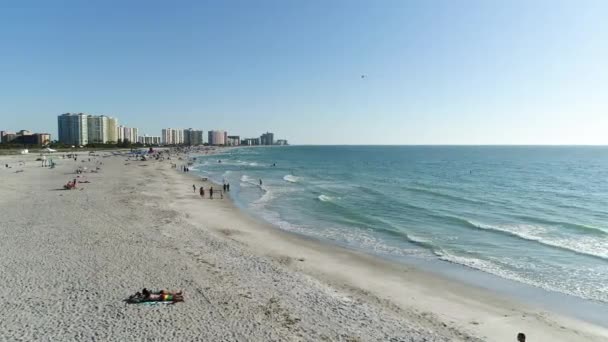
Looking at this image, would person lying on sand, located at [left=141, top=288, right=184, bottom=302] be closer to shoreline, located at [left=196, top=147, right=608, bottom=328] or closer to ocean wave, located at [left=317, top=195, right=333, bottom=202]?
shoreline, located at [left=196, top=147, right=608, bottom=328]

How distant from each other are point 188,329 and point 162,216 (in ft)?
58.6

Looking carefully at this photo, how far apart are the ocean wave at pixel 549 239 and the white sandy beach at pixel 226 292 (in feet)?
29.7

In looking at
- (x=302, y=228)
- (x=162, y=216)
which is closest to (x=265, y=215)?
(x=302, y=228)

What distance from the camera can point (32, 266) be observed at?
1568cm

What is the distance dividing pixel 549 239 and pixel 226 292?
19.1m

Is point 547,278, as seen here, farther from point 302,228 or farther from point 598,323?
point 302,228

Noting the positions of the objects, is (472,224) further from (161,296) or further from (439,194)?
(161,296)

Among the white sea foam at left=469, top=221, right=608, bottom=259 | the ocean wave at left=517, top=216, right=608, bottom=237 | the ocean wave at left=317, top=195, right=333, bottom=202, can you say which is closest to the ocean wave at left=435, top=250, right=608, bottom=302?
the white sea foam at left=469, top=221, right=608, bottom=259

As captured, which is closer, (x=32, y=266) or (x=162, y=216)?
(x=32, y=266)

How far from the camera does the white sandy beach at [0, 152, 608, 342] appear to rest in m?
11.2

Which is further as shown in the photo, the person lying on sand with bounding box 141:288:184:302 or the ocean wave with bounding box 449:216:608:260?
the ocean wave with bounding box 449:216:608:260

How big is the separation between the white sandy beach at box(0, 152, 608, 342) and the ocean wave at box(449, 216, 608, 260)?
904 cm

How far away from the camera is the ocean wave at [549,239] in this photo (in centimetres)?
2066

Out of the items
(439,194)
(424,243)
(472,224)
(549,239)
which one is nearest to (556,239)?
(549,239)
